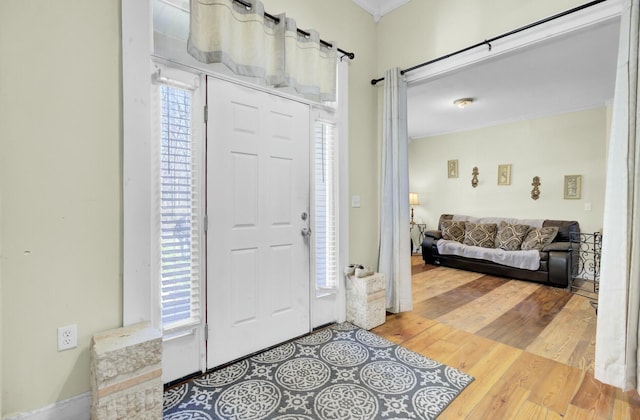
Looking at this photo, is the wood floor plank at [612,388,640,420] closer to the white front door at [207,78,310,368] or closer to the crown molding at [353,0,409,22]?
the white front door at [207,78,310,368]

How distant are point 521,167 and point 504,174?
0.29m

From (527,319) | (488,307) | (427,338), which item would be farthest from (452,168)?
(427,338)

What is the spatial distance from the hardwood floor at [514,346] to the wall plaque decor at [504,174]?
2.15m

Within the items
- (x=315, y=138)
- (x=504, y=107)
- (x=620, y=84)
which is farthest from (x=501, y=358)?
(x=504, y=107)

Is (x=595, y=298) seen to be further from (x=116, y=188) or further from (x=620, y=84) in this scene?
(x=116, y=188)

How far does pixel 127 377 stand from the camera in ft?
4.49

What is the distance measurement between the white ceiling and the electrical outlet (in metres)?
3.11

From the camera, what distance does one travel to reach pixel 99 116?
5.07ft

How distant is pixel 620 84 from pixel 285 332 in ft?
8.81

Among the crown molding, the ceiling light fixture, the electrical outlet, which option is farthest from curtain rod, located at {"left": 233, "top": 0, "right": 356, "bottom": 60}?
the ceiling light fixture

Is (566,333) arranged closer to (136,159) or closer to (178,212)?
(178,212)

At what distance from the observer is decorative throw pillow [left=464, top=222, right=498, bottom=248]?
5102mm

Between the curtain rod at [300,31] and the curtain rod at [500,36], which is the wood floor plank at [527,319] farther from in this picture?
the curtain rod at [300,31]

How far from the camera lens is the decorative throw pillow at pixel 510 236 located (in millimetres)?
4762
